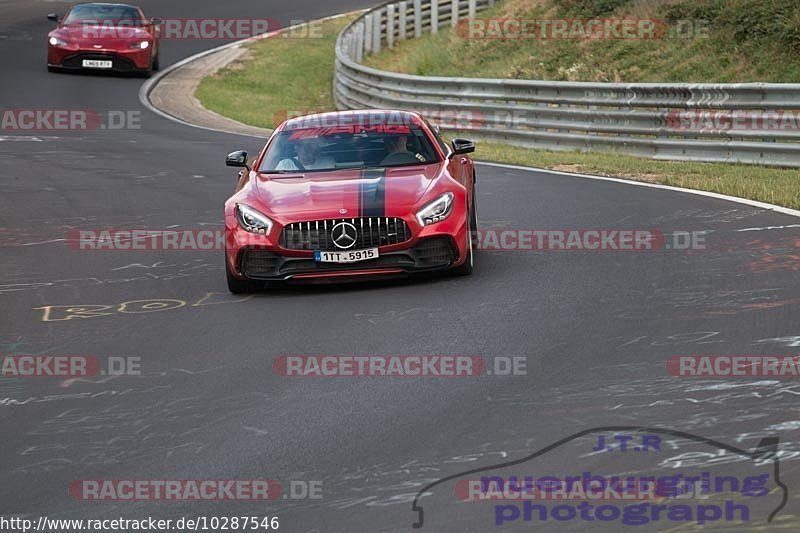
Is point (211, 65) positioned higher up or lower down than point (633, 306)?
lower down

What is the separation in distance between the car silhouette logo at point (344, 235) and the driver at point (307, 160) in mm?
1261

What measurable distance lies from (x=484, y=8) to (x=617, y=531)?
33912mm

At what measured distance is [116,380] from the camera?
27.2ft

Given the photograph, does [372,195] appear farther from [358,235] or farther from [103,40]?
[103,40]

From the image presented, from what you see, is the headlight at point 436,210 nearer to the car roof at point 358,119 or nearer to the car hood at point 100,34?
the car roof at point 358,119

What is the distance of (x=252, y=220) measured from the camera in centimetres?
1106

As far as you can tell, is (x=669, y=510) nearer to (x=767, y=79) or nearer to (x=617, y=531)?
(x=617, y=531)

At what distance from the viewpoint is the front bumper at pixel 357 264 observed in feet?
35.4

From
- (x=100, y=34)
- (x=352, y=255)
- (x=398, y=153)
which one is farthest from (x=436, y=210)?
(x=100, y=34)

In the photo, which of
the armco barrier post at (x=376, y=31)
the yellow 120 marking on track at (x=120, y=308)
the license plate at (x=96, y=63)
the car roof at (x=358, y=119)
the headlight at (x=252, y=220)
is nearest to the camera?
the yellow 120 marking on track at (x=120, y=308)

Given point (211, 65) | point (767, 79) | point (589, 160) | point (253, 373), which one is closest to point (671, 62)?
point (767, 79)

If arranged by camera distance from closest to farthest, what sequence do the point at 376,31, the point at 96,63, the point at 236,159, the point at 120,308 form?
the point at 120,308 < the point at 236,159 < the point at 96,63 < the point at 376,31

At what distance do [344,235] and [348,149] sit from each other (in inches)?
61.1

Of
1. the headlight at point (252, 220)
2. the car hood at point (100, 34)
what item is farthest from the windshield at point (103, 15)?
the headlight at point (252, 220)
